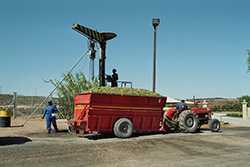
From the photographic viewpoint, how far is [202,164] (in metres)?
6.34

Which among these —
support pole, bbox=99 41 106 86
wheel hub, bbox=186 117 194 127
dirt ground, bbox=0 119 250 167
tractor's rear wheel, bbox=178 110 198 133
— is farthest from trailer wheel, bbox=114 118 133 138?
support pole, bbox=99 41 106 86

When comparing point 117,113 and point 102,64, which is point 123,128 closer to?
point 117,113

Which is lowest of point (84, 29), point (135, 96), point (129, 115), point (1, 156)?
point (1, 156)

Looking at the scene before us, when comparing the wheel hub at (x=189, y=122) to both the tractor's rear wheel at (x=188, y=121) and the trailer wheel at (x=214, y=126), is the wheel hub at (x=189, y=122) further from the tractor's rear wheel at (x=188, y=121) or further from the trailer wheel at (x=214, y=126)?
the trailer wheel at (x=214, y=126)

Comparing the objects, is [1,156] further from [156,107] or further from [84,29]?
[84,29]

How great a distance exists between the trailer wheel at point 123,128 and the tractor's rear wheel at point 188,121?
10.4ft

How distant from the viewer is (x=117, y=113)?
36.0 feet

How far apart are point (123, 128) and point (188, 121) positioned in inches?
155

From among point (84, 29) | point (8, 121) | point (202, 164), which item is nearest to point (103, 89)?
point (84, 29)

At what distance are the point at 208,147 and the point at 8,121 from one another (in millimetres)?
11068

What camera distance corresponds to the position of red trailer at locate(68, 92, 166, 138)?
1042 centimetres

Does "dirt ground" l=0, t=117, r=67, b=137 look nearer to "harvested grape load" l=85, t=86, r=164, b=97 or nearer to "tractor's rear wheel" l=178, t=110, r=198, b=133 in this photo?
"harvested grape load" l=85, t=86, r=164, b=97

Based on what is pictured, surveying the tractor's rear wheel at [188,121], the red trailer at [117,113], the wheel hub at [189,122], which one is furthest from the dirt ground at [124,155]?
the wheel hub at [189,122]

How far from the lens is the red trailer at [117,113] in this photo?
410 inches
